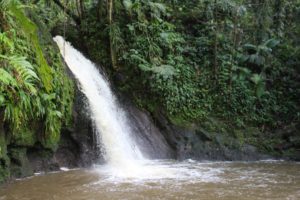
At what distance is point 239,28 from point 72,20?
5714 mm

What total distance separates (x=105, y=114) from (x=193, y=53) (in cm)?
408

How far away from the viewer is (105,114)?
394 inches

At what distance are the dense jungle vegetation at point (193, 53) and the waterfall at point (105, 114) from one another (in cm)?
59

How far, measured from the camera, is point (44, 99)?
8.11m

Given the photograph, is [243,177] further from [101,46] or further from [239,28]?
[239,28]

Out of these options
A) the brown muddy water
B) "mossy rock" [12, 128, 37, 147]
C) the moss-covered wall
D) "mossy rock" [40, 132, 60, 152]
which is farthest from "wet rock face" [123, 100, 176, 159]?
"mossy rock" [12, 128, 37, 147]

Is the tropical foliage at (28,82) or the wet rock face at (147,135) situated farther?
the wet rock face at (147,135)

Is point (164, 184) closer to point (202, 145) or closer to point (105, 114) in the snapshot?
point (105, 114)

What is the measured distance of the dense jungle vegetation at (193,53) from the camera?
1137 cm

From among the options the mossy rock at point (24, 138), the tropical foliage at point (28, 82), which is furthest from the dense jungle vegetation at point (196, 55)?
the mossy rock at point (24, 138)

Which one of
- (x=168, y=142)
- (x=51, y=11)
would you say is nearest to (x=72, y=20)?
(x=51, y=11)

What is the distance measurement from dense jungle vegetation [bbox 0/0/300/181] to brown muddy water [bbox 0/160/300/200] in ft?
7.43

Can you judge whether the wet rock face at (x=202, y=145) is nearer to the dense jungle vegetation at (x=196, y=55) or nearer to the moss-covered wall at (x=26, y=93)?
the dense jungle vegetation at (x=196, y=55)

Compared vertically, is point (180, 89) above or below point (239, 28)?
below
